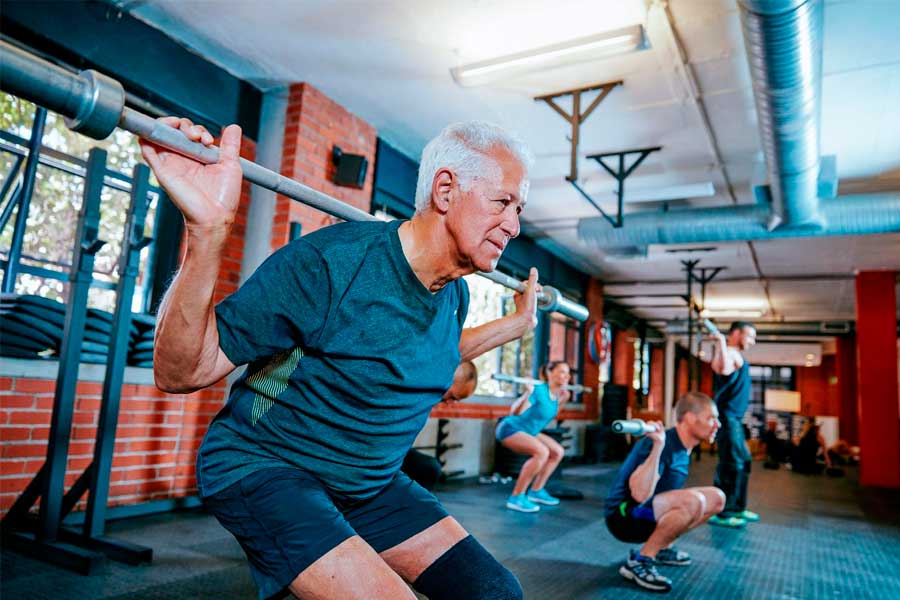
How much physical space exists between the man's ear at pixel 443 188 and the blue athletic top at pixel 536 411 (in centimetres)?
367

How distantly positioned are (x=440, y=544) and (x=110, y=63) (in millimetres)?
3108

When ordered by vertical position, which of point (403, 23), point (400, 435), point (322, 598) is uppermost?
point (403, 23)

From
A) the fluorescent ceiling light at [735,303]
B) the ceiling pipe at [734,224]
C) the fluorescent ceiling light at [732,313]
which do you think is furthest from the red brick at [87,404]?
the fluorescent ceiling light at [732,313]

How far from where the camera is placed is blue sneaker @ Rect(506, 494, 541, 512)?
4.27 meters

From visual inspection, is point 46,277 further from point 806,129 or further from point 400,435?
point 806,129

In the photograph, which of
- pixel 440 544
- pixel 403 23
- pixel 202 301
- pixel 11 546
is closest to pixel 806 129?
pixel 403 23

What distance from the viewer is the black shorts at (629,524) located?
2.84m

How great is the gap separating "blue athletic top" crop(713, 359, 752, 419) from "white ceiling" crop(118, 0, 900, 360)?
163cm

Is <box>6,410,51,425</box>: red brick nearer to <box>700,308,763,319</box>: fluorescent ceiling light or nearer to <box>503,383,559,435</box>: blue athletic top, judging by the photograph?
<box>503,383,559,435</box>: blue athletic top

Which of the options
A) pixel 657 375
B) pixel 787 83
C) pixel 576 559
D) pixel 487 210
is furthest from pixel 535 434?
pixel 657 375

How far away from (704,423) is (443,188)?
2.32 metres

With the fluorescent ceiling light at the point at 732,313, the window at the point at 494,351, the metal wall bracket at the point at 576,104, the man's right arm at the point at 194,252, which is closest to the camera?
the man's right arm at the point at 194,252

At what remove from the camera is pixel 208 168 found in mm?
821

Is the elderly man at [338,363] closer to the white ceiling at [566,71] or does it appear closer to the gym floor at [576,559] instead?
the gym floor at [576,559]
